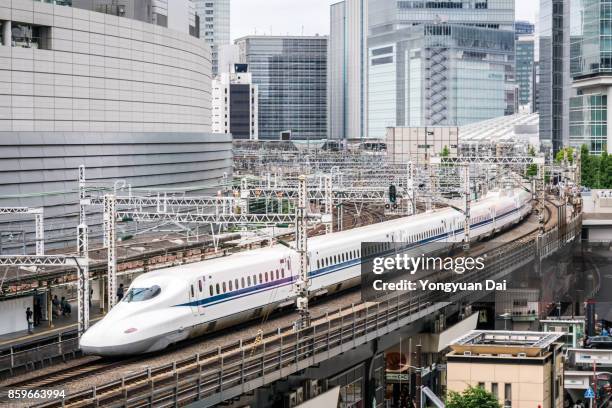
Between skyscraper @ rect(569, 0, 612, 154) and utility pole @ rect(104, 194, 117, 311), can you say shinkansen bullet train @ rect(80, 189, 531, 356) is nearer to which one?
utility pole @ rect(104, 194, 117, 311)

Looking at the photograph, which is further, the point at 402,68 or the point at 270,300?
the point at 402,68

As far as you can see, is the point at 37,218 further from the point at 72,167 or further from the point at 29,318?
the point at 72,167

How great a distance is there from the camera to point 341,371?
33.7 metres

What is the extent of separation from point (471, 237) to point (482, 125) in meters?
113

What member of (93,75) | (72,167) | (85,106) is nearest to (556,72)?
(93,75)

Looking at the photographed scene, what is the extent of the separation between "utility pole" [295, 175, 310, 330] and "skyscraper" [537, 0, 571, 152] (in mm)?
118129

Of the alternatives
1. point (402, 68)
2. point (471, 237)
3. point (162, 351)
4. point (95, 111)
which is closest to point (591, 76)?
point (471, 237)

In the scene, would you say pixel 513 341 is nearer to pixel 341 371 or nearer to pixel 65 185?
pixel 341 371

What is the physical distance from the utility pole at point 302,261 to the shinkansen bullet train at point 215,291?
190cm

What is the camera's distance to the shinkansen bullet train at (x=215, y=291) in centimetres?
2995

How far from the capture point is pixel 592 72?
368ft

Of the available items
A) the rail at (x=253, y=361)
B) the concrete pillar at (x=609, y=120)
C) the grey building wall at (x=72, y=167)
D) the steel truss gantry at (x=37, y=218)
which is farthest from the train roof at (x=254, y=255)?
the concrete pillar at (x=609, y=120)

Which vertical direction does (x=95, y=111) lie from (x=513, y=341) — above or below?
above

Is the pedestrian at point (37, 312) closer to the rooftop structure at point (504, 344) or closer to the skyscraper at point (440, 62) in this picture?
the rooftop structure at point (504, 344)
